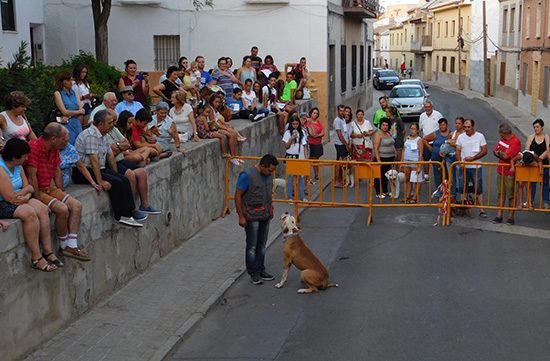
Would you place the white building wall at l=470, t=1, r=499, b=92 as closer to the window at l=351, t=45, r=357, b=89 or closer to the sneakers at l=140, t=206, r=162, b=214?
the window at l=351, t=45, r=357, b=89

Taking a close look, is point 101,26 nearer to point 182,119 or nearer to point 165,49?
point 165,49

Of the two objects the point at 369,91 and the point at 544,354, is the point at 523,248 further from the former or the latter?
the point at 369,91

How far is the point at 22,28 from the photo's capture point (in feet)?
71.7

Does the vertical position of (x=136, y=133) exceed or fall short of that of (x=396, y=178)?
it exceeds it

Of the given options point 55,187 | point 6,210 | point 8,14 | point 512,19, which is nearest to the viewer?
point 6,210

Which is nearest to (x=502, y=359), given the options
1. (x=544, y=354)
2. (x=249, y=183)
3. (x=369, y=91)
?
(x=544, y=354)

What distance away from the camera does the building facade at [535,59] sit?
33250mm

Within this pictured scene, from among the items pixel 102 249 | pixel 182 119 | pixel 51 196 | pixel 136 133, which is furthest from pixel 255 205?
pixel 182 119

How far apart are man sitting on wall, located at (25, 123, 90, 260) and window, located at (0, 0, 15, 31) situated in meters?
13.9

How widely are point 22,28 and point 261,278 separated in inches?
586

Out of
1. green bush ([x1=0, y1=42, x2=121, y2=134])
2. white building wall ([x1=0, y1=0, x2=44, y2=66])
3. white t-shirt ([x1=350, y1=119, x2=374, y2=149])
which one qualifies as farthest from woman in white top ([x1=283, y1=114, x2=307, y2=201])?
white building wall ([x1=0, y1=0, x2=44, y2=66])

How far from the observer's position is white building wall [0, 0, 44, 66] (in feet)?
65.8

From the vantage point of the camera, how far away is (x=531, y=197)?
42.9ft

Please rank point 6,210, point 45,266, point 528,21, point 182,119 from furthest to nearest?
point 528,21, point 182,119, point 45,266, point 6,210
